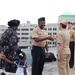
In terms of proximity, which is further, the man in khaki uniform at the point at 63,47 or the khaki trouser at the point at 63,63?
the khaki trouser at the point at 63,63

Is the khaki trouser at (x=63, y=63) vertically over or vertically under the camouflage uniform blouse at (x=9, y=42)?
under

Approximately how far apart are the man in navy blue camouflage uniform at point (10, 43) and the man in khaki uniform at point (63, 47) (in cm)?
136

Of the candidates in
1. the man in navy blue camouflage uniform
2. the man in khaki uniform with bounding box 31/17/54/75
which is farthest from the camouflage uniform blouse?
the man in khaki uniform with bounding box 31/17/54/75

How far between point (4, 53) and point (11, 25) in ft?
1.46

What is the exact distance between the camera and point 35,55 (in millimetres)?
5945

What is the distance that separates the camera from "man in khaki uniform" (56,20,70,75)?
5.64 meters

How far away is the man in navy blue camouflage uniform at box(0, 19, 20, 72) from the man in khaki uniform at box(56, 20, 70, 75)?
1363 millimetres

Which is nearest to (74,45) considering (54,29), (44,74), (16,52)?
(44,74)

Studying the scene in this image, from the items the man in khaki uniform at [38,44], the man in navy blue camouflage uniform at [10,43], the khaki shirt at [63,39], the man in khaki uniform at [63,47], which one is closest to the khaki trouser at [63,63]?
the man in khaki uniform at [63,47]

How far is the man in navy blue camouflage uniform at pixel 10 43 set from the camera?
4434 millimetres

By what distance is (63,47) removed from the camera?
5.73m

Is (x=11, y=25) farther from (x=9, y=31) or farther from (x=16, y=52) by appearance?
(x=16, y=52)

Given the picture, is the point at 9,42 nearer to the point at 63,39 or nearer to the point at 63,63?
the point at 63,39

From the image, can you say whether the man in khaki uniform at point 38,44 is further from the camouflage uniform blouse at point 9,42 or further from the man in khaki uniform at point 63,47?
the camouflage uniform blouse at point 9,42
